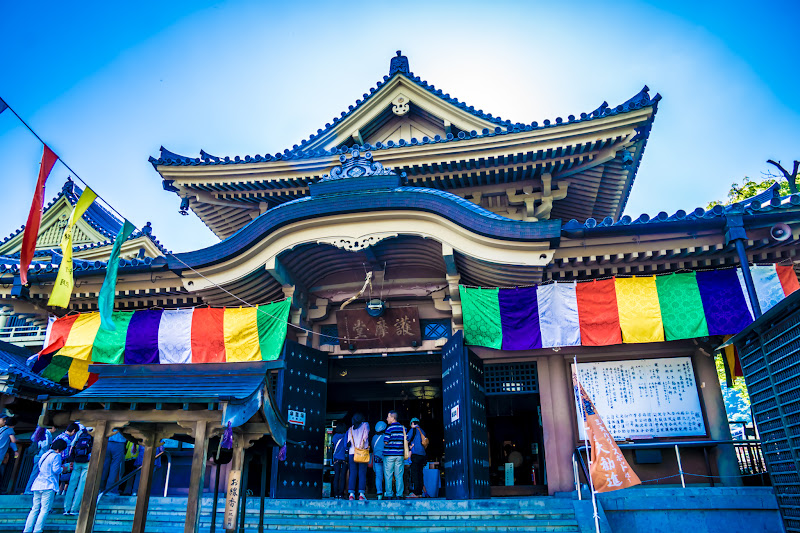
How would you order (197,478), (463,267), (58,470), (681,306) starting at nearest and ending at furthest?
1. (197,478)
2. (58,470)
3. (681,306)
4. (463,267)

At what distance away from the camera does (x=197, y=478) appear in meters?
5.73

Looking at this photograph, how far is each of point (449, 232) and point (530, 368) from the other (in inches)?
124

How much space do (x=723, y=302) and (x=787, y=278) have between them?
1101mm

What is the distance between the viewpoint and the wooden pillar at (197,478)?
18.2 feet

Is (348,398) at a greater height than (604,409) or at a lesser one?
greater

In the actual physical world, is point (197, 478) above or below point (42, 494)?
above

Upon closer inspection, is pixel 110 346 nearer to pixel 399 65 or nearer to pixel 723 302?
pixel 399 65

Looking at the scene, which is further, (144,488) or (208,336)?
(208,336)

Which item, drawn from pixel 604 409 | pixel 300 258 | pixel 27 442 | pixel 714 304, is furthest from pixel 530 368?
pixel 27 442

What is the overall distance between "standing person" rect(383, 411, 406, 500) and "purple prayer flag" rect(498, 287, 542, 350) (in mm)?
2490

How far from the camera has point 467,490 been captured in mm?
9398

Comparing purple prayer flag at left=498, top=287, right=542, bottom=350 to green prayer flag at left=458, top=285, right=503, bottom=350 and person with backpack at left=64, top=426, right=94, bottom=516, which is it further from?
person with backpack at left=64, top=426, right=94, bottom=516

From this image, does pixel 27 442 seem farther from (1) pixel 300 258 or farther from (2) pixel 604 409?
(2) pixel 604 409

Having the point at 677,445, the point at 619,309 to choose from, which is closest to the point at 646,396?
the point at 677,445
